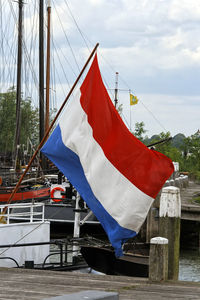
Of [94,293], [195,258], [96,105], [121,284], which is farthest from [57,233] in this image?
[94,293]

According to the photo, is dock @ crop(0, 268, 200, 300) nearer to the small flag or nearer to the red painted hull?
the red painted hull

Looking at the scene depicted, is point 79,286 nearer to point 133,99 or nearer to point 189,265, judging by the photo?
point 189,265

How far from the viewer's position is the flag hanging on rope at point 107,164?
11750mm

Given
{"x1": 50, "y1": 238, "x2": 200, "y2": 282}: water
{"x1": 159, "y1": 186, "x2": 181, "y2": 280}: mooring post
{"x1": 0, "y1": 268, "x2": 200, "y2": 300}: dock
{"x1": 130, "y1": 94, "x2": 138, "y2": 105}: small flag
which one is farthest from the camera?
{"x1": 130, "y1": 94, "x2": 138, "y2": 105}: small flag

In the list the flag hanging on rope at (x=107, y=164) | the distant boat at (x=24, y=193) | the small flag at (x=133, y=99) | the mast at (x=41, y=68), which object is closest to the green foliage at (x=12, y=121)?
the mast at (x=41, y=68)

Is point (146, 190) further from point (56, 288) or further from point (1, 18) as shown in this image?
point (1, 18)

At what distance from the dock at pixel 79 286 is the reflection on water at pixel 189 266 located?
1078 cm

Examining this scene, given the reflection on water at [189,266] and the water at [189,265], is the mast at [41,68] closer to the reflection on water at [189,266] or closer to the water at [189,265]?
the water at [189,265]

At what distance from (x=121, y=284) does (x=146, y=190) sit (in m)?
2.90

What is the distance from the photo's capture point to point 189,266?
22.7 m

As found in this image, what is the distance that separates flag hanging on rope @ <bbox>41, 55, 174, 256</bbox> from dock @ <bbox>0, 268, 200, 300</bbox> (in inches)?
66.8

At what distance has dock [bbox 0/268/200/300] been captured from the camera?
333 inches

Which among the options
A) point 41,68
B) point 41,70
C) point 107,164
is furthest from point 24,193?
point 107,164

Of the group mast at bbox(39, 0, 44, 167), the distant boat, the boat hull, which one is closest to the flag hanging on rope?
the boat hull
